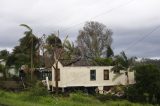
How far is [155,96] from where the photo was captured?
51000 mm

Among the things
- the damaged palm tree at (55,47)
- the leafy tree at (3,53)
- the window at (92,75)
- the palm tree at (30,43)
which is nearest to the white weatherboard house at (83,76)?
the window at (92,75)

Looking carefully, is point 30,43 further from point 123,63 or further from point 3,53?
point 3,53

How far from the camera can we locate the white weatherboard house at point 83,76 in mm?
59531

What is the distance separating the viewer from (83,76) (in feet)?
196

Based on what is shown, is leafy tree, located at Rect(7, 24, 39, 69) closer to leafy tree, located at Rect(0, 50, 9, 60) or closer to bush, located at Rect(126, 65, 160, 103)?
leafy tree, located at Rect(0, 50, 9, 60)

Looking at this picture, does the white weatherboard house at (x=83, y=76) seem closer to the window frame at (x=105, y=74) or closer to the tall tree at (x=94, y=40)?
the window frame at (x=105, y=74)

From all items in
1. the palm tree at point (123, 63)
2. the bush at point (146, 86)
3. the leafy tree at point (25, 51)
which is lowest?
the bush at point (146, 86)

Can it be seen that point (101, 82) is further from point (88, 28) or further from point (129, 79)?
point (88, 28)

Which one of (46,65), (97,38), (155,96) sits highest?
(97,38)

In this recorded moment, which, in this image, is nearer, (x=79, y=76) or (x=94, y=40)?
(x=79, y=76)

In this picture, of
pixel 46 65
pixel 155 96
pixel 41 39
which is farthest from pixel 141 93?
pixel 46 65

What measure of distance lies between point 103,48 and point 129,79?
87.0ft

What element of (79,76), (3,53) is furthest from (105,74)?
(3,53)

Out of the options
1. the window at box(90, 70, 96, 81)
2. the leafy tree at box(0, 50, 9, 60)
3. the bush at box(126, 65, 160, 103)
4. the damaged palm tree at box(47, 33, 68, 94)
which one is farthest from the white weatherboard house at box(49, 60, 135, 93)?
the leafy tree at box(0, 50, 9, 60)
